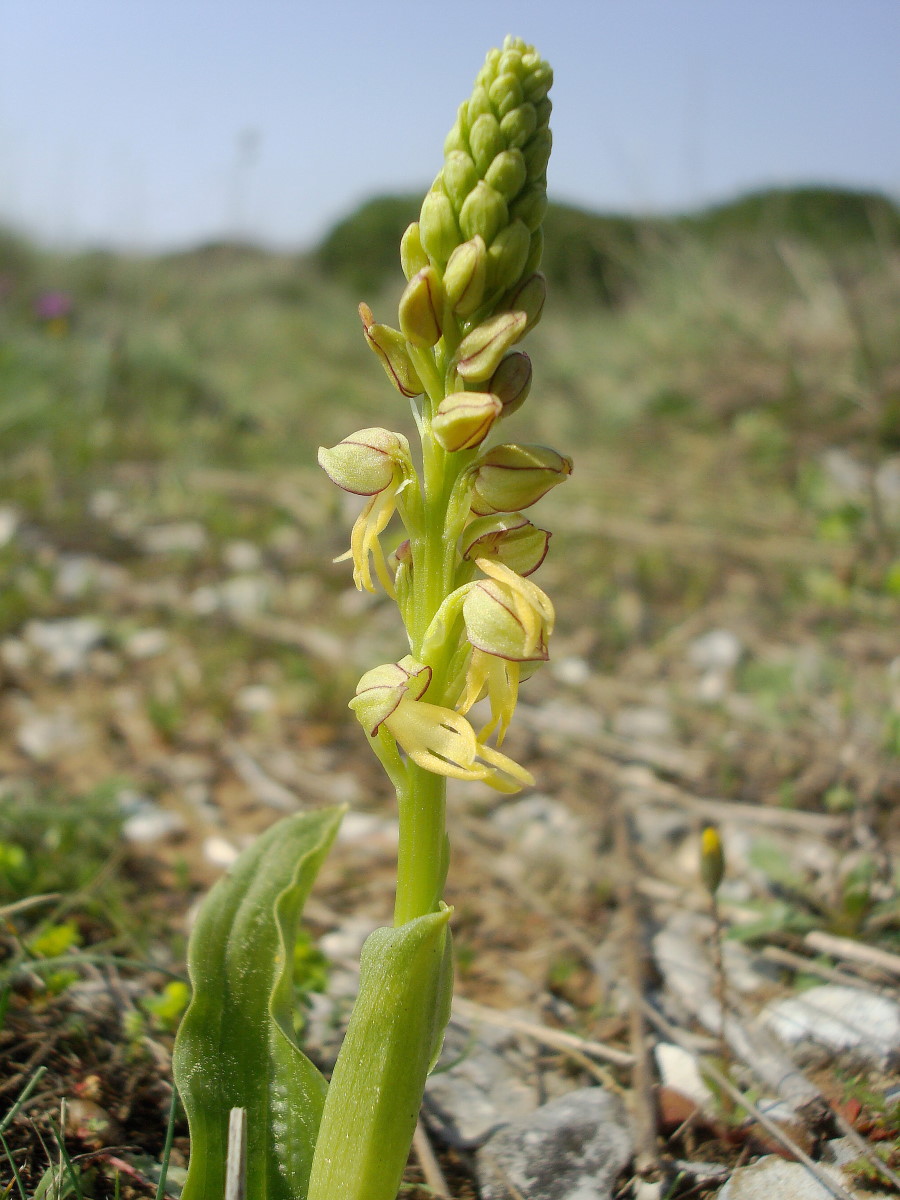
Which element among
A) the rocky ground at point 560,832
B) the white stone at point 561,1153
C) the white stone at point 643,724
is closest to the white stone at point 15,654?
the rocky ground at point 560,832

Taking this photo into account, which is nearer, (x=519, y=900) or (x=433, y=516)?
(x=433, y=516)

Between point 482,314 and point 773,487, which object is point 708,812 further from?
point 773,487

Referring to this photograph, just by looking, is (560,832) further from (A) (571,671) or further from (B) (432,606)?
(B) (432,606)

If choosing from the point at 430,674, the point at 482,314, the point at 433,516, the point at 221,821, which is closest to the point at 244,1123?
the point at 430,674

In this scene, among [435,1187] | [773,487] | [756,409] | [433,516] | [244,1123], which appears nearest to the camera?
[244,1123]

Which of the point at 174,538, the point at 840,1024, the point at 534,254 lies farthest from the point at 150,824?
the point at 174,538
